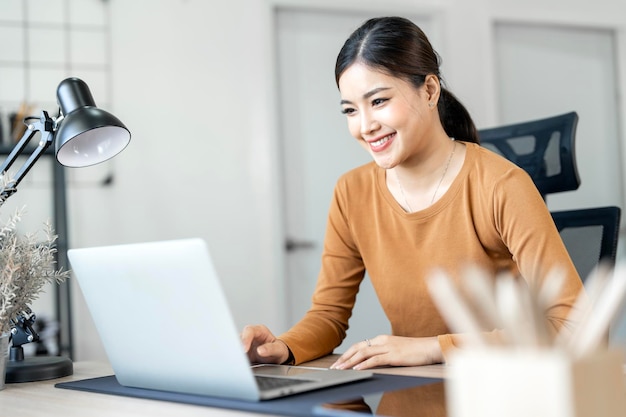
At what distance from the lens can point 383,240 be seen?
1.56 m

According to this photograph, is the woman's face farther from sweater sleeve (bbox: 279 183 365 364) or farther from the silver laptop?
the silver laptop

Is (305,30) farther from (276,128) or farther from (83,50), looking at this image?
(83,50)

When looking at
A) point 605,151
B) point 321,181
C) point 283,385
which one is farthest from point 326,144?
point 283,385

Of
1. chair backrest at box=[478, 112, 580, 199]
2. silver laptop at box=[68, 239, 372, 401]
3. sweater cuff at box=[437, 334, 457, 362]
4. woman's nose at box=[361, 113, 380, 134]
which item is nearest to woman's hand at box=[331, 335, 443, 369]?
sweater cuff at box=[437, 334, 457, 362]

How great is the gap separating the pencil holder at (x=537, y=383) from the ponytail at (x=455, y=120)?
1.11m

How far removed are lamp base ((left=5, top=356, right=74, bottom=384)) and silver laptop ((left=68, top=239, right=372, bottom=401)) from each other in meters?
0.26

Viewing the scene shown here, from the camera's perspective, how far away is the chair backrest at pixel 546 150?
183cm

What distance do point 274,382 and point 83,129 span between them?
507 mm

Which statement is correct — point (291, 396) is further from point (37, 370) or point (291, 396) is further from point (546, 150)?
point (546, 150)

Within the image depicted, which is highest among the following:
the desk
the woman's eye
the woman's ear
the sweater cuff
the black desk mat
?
the woman's ear

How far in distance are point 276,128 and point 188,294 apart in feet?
8.01

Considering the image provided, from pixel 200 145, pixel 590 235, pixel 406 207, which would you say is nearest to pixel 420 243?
pixel 406 207

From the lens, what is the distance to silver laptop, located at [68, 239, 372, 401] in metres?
0.87

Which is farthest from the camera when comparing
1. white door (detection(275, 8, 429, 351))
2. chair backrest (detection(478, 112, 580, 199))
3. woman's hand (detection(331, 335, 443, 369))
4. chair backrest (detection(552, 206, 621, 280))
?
white door (detection(275, 8, 429, 351))
